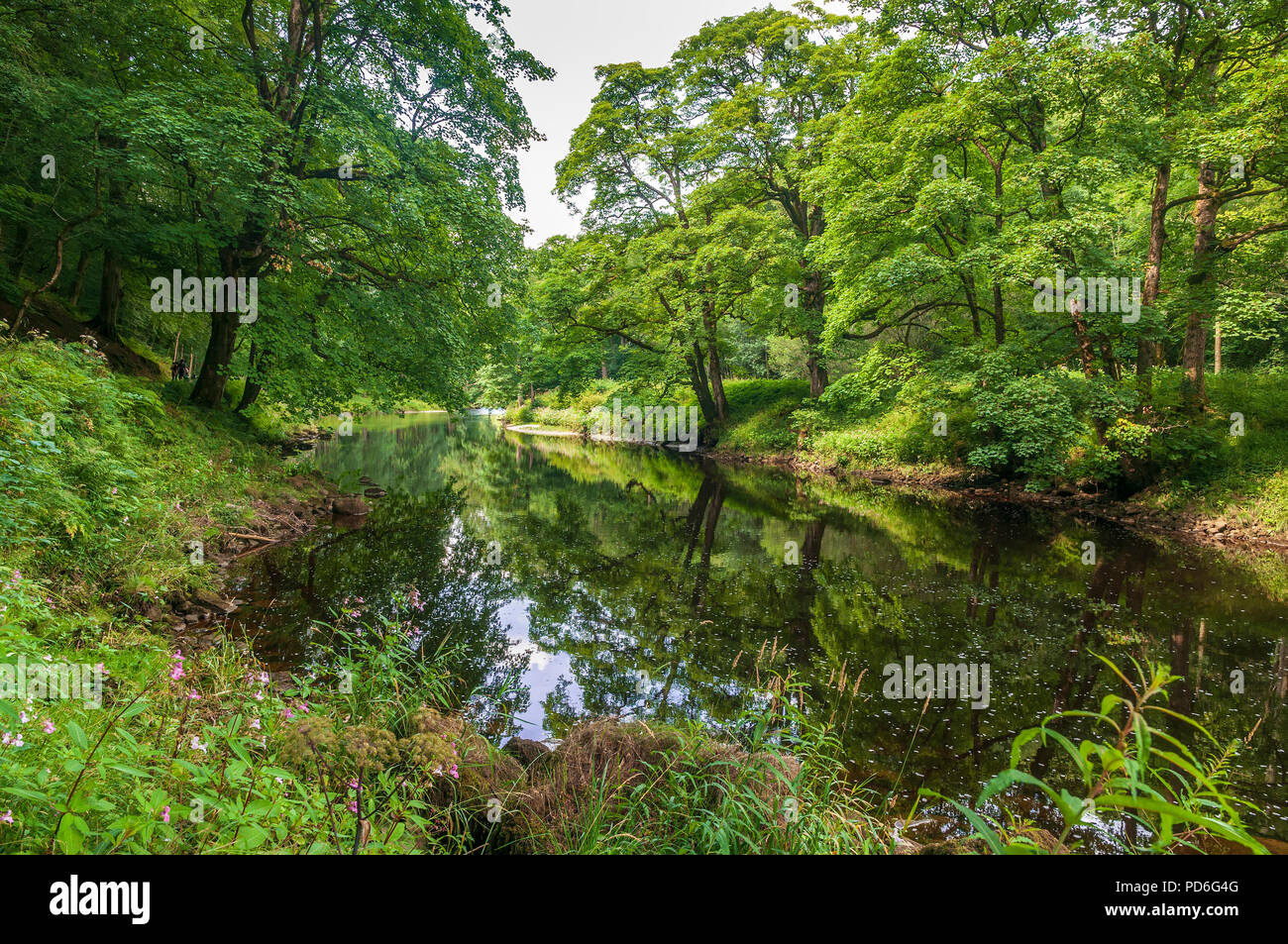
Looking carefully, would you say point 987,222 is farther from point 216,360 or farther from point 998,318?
point 216,360

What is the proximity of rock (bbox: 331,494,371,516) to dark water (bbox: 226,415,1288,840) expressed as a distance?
0.79 meters

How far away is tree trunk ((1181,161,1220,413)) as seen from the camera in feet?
35.9

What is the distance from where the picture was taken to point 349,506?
11.7 meters

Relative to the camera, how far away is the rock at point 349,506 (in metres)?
11.6

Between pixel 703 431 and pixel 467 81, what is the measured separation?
56.2 feet

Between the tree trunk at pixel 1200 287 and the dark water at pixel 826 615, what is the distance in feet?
11.2

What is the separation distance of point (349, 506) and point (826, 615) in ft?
30.7

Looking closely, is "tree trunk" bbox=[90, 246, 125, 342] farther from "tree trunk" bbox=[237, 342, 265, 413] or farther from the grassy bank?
the grassy bank

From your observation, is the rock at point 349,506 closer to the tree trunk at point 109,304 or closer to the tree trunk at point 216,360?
the tree trunk at point 216,360

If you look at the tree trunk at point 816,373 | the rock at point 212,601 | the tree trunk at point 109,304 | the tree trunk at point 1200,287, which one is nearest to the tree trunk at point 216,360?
the tree trunk at point 109,304

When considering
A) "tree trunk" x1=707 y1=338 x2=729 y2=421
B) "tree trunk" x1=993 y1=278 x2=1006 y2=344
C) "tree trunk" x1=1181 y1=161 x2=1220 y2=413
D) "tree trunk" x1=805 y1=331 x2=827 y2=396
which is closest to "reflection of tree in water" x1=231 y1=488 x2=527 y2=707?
"tree trunk" x1=993 y1=278 x2=1006 y2=344

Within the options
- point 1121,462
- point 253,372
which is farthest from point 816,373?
point 253,372

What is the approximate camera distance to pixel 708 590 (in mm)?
8102
